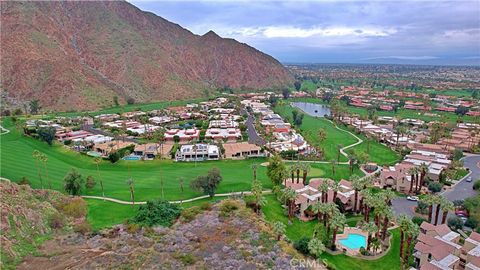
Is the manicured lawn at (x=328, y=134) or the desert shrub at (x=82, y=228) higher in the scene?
the desert shrub at (x=82, y=228)

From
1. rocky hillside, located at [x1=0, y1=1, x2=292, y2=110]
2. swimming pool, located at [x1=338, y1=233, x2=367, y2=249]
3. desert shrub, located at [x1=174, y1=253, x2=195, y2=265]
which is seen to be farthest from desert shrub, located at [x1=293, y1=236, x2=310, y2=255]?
rocky hillside, located at [x1=0, y1=1, x2=292, y2=110]

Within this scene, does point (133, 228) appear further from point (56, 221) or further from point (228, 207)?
point (228, 207)

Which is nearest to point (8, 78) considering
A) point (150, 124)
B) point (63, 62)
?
point (63, 62)

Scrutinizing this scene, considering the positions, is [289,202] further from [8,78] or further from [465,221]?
[8,78]

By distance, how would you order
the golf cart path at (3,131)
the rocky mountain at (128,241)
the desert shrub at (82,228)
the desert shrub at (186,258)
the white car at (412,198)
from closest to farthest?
the rocky mountain at (128,241) → the desert shrub at (186,258) → the desert shrub at (82,228) → the white car at (412,198) → the golf cart path at (3,131)

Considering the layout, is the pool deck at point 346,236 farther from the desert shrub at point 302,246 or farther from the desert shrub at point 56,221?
the desert shrub at point 56,221

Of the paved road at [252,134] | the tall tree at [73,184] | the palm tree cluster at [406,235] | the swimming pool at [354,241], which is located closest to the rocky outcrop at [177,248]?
the swimming pool at [354,241]

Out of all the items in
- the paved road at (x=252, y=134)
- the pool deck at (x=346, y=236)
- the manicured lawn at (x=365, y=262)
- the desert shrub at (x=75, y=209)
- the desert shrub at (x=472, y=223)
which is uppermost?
the desert shrub at (x=75, y=209)
